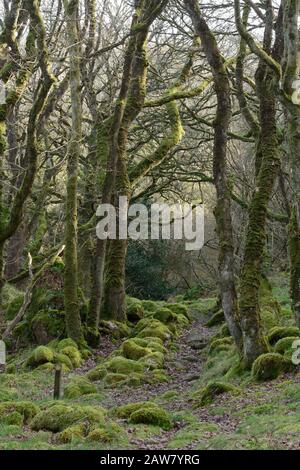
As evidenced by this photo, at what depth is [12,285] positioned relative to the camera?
762 inches

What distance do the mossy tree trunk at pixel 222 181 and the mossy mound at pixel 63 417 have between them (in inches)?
138

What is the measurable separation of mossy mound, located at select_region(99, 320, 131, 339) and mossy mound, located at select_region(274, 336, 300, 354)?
6.88 meters

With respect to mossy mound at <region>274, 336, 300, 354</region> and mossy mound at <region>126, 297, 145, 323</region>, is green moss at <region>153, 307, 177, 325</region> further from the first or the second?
mossy mound at <region>274, 336, 300, 354</region>

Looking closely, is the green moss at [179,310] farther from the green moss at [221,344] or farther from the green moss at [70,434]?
the green moss at [70,434]

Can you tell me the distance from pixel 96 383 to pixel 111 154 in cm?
648

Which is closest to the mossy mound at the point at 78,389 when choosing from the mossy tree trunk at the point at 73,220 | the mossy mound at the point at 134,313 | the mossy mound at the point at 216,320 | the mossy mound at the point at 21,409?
the mossy mound at the point at 21,409

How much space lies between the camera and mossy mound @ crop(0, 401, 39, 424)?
9.46m

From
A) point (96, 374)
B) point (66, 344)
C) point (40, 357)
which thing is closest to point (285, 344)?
point (96, 374)

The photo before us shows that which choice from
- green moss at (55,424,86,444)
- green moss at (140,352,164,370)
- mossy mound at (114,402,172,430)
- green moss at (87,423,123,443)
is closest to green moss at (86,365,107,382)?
green moss at (140,352,164,370)

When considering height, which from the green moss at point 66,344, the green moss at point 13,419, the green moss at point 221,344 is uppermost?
the green moss at point 221,344

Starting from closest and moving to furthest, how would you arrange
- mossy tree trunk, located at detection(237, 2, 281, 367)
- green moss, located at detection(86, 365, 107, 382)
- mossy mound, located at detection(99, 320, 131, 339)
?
mossy tree trunk, located at detection(237, 2, 281, 367)
green moss, located at detection(86, 365, 107, 382)
mossy mound, located at detection(99, 320, 131, 339)

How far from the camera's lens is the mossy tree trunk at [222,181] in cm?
1155

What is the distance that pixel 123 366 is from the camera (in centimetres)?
1343

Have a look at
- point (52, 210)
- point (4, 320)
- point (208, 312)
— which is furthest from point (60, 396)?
point (52, 210)
